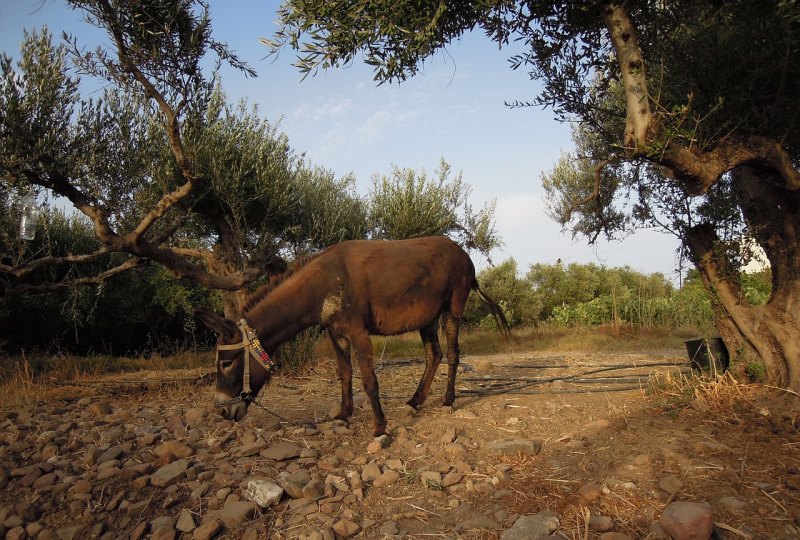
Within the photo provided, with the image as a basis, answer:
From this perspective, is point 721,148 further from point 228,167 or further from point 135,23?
point 228,167

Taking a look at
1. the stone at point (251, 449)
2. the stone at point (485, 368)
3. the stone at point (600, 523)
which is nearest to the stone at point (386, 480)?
the stone at point (251, 449)

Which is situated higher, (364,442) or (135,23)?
(135,23)

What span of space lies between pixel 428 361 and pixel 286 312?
86.5 inches

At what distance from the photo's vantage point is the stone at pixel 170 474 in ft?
15.2

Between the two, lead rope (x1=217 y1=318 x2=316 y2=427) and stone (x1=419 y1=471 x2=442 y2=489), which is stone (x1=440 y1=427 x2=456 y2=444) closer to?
stone (x1=419 y1=471 x2=442 y2=489)

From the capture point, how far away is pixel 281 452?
5.15 meters

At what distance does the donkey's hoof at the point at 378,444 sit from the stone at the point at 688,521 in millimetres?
2687

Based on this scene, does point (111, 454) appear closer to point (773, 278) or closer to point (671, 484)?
point (671, 484)

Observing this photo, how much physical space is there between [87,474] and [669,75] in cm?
735

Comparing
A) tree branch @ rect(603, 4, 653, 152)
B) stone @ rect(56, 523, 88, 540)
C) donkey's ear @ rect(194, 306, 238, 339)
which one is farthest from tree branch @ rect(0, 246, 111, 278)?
tree branch @ rect(603, 4, 653, 152)

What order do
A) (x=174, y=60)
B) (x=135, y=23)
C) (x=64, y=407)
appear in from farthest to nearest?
(x=174, y=60) → (x=135, y=23) → (x=64, y=407)

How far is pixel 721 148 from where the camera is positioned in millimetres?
4859

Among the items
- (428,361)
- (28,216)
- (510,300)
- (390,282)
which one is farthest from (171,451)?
(510,300)

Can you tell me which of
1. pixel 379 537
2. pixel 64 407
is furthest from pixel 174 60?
pixel 379 537
